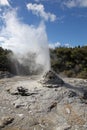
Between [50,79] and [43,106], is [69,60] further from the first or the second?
[43,106]

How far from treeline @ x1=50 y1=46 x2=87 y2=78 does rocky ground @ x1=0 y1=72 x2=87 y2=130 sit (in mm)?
11033

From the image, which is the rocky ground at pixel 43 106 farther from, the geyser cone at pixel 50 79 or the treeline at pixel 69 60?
the treeline at pixel 69 60

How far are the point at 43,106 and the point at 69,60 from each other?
608 inches

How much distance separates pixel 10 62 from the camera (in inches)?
942

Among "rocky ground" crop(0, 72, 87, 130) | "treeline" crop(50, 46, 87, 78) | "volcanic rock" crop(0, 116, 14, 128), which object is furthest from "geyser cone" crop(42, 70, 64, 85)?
"treeline" crop(50, 46, 87, 78)

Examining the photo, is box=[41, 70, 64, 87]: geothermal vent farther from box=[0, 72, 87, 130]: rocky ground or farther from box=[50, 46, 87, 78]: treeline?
box=[50, 46, 87, 78]: treeline

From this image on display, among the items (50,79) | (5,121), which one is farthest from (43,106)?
(50,79)

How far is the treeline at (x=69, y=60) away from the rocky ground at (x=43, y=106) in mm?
11033

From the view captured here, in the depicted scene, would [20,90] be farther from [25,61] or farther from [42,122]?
[25,61]

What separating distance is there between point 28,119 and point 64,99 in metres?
1.76

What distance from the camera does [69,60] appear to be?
2630cm

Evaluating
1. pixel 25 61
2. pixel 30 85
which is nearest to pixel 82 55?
pixel 25 61

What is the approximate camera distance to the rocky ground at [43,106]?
1007 centimetres

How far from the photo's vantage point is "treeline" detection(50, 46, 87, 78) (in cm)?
2463
